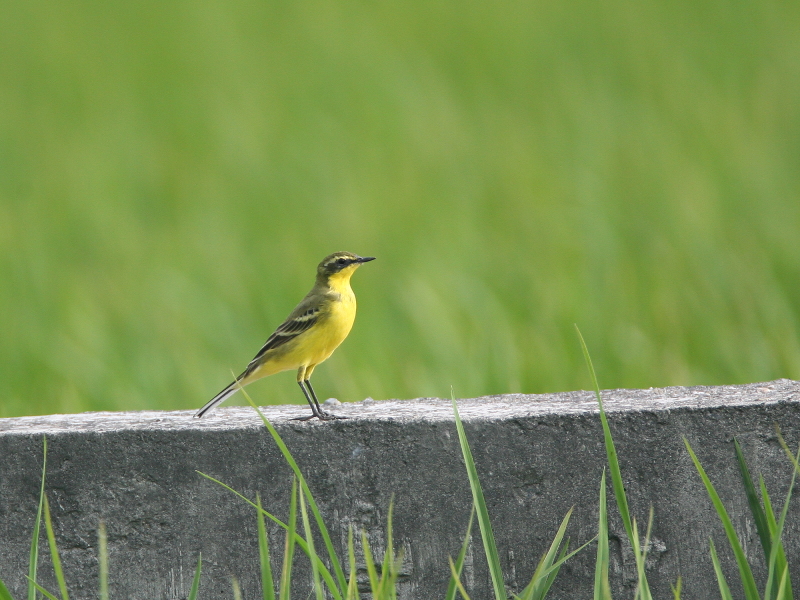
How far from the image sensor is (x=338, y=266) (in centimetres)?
441

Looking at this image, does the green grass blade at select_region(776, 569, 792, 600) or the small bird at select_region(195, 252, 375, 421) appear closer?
the green grass blade at select_region(776, 569, 792, 600)

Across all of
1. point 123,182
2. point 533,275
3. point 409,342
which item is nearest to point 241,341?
point 409,342

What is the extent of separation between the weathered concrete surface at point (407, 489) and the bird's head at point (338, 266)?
4.44 feet

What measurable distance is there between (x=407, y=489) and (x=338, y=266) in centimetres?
155

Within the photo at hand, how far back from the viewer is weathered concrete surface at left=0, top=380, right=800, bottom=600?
3045mm

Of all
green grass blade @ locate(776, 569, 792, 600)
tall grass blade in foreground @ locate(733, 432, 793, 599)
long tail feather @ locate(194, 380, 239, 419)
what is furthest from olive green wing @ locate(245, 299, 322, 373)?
green grass blade @ locate(776, 569, 792, 600)

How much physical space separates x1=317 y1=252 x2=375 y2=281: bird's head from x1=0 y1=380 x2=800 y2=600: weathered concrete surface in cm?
135

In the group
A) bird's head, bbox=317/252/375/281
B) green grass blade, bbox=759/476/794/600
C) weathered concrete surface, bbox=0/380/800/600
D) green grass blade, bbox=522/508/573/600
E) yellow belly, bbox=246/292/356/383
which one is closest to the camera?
green grass blade, bbox=522/508/573/600

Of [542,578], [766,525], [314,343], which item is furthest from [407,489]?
[314,343]

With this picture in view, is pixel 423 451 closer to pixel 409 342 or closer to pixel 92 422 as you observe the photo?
pixel 92 422

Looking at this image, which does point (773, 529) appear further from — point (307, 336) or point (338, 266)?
point (338, 266)

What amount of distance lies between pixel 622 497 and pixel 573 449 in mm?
568

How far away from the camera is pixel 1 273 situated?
881cm

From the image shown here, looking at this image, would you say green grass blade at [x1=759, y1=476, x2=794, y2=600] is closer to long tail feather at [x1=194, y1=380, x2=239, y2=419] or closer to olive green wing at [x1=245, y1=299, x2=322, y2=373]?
long tail feather at [x1=194, y1=380, x2=239, y2=419]
